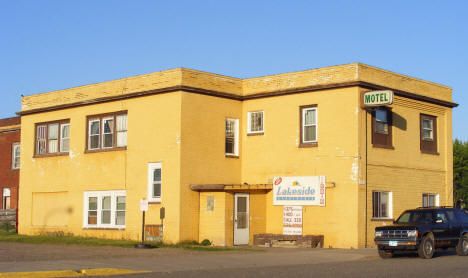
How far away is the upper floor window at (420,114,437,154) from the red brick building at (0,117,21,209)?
23.2m

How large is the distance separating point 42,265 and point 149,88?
12212mm

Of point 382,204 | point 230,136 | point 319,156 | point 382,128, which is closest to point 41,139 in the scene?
point 230,136

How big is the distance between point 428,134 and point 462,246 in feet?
27.5

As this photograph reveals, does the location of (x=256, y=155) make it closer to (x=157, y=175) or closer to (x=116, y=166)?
(x=157, y=175)

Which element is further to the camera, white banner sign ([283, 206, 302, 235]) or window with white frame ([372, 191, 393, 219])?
white banner sign ([283, 206, 302, 235])

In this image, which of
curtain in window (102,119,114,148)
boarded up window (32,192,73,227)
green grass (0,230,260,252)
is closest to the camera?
green grass (0,230,260,252)

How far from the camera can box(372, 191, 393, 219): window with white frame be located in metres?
26.8


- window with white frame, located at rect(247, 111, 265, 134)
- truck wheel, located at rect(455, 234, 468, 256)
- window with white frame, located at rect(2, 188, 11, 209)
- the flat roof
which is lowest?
truck wheel, located at rect(455, 234, 468, 256)

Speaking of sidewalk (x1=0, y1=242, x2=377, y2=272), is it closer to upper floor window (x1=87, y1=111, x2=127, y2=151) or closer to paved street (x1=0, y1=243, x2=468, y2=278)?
paved street (x1=0, y1=243, x2=468, y2=278)

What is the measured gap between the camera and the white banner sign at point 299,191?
2677cm

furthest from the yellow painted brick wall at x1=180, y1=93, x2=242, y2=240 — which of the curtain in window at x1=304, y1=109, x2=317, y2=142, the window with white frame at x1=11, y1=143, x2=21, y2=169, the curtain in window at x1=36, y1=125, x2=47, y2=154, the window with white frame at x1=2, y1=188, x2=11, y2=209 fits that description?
the window with white frame at x1=2, y1=188, x2=11, y2=209

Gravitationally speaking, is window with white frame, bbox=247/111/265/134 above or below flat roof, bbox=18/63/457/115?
below

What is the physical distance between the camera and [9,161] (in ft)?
133

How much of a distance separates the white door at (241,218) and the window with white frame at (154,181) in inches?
127
